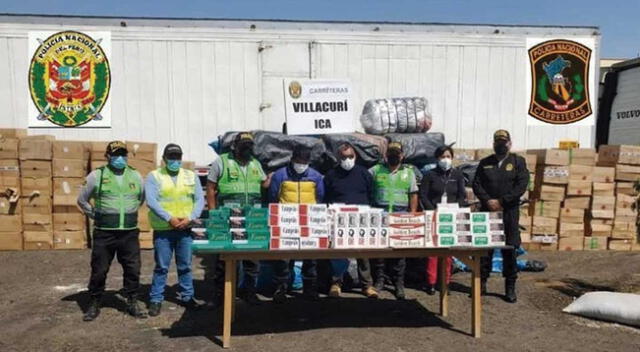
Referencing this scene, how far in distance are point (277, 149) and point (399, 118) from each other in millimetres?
2224

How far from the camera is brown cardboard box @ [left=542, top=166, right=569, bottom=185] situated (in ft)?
32.3

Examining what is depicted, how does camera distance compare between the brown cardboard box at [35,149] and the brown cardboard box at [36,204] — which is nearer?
the brown cardboard box at [35,149]

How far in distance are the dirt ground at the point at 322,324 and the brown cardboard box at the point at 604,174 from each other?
2.74 metres

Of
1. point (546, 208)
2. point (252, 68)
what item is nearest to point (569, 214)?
point (546, 208)

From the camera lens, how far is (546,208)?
9.94 m

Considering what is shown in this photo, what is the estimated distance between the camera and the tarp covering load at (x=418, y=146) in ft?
27.7

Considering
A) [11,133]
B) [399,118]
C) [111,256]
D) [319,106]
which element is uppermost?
[319,106]

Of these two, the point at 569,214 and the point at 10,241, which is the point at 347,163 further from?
the point at 10,241

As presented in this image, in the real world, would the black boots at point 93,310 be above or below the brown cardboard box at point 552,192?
below


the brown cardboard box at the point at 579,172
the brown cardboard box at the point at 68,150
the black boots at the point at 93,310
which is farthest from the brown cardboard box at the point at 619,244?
the brown cardboard box at the point at 68,150

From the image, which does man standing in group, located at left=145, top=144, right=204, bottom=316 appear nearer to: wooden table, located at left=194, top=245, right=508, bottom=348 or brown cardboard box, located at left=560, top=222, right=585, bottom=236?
wooden table, located at left=194, top=245, right=508, bottom=348

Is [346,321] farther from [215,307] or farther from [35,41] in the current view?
[35,41]

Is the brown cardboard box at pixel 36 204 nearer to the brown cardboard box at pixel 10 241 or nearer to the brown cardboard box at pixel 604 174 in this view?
the brown cardboard box at pixel 10 241

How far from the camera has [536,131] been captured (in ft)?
36.4
